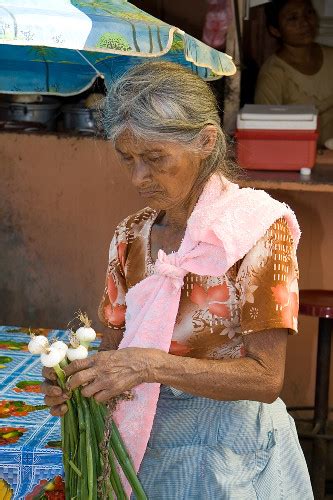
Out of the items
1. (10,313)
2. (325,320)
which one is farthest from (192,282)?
(10,313)

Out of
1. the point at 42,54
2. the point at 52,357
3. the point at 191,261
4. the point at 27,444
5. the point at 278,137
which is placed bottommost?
the point at 27,444

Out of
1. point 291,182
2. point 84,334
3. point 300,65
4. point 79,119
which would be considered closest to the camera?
point 84,334

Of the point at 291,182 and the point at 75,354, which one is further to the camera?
the point at 291,182

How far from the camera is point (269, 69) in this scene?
548 cm

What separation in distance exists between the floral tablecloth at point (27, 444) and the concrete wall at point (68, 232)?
6.48ft

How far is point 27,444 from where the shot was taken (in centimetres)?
256

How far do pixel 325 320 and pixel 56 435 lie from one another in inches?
77.4

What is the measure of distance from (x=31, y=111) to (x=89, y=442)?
10.8ft

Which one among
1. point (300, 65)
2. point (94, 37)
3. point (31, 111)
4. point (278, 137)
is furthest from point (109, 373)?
point (300, 65)

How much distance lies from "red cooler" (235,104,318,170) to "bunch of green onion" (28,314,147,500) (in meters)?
2.50

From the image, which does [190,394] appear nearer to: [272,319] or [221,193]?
[272,319]

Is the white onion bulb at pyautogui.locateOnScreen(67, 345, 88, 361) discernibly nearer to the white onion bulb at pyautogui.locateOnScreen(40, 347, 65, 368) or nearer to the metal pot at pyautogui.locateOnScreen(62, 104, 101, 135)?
the white onion bulb at pyautogui.locateOnScreen(40, 347, 65, 368)

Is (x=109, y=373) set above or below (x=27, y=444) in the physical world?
above

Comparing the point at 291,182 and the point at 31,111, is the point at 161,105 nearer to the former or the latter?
the point at 291,182
